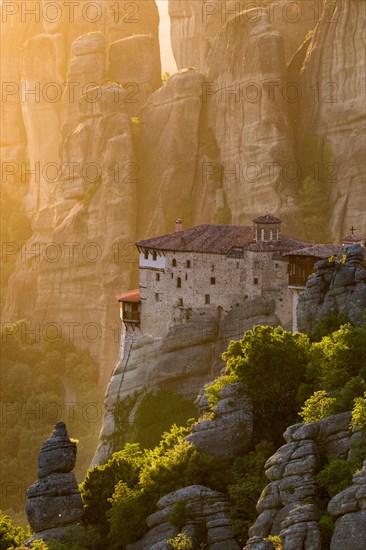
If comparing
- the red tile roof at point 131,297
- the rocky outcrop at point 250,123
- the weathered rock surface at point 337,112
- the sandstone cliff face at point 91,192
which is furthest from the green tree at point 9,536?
the sandstone cliff face at point 91,192

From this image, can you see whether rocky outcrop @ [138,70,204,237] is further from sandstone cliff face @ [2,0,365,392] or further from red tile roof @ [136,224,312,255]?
red tile roof @ [136,224,312,255]

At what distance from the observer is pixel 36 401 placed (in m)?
114

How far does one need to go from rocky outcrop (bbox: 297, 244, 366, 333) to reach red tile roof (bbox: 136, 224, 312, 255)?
26.3ft

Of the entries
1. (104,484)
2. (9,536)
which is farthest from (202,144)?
(9,536)

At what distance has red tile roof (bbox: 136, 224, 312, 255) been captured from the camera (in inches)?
3273

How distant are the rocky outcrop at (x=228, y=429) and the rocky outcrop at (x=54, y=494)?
467 cm

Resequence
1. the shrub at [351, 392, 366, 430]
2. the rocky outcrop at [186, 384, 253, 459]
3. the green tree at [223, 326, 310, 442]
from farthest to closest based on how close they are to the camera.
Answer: the green tree at [223, 326, 310, 442]
the rocky outcrop at [186, 384, 253, 459]
the shrub at [351, 392, 366, 430]

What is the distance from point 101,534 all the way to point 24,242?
6760 cm

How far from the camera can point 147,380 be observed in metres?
86.2

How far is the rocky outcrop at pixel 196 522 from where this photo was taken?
206 ft

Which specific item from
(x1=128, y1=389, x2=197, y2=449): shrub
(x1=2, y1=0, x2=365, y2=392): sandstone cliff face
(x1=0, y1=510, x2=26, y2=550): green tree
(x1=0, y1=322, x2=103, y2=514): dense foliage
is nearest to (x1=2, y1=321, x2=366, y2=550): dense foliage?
(x1=0, y1=510, x2=26, y2=550): green tree

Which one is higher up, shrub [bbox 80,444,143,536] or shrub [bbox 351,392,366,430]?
shrub [bbox 351,392,366,430]

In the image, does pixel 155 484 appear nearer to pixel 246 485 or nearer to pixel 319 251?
pixel 246 485

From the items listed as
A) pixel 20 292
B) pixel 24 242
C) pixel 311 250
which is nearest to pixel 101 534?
pixel 311 250
